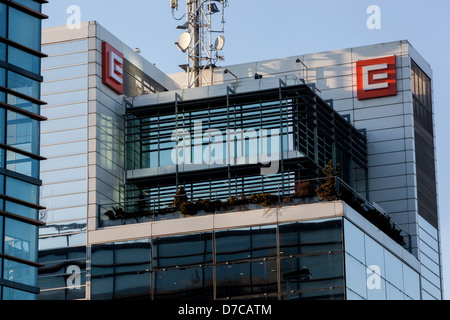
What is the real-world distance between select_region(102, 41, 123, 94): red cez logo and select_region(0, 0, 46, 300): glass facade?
23669mm

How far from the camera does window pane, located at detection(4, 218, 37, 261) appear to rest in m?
48.2

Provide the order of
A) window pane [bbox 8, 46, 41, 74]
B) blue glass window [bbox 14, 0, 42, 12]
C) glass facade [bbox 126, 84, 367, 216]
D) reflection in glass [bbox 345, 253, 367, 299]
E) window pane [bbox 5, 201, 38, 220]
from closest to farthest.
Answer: window pane [bbox 5, 201, 38, 220] < window pane [bbox 8, 46, 41, 74] < blue glass window [bbox 14, 0, 42, 12] < reflection in glass [bbox 345, 253, 367, 299] < glass facade [bbox 126, 84, 367, 216]

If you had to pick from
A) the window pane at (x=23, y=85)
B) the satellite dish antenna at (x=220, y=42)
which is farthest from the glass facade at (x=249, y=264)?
the window pane at (x=23, y=85)

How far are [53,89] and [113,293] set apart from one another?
1383cm

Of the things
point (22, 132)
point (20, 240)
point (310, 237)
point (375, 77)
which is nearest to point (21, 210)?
point (20, 240)

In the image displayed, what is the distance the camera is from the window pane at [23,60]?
166 ft

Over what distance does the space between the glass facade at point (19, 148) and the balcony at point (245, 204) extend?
20.9m

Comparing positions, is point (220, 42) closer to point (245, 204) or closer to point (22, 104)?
point (245, 204)

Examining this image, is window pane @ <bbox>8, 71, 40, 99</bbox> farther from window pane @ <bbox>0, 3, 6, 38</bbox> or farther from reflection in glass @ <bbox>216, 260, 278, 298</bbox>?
reflection in glass @ <bbox>216, 260, 278, 298</bbox>

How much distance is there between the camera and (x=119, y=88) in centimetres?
7794

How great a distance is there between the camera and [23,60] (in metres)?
51.3

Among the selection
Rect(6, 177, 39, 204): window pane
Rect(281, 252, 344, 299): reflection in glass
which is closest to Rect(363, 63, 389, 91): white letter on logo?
Rect(281, 252, 344, 299): reflection in glass

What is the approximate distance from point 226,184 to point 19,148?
27016 millimetres

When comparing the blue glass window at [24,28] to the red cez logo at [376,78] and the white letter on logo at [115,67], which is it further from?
the red cez logo at [376,78]
